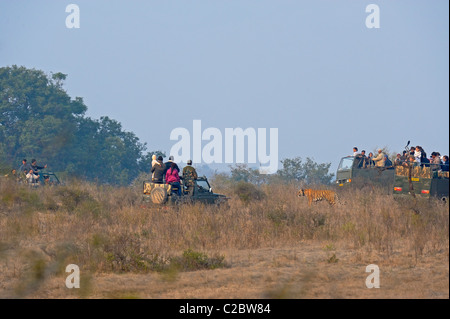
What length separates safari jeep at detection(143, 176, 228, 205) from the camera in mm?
18953

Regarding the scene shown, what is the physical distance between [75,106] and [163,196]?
32431 mm

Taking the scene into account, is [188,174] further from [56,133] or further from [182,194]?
[56,133]

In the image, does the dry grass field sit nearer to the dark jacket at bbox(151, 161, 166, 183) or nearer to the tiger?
the dark jacket at bbox(151, 161, 166, 183)

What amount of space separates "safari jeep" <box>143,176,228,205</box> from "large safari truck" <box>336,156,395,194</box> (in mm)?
7046

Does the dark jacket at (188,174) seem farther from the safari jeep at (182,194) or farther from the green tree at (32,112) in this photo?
the green tree at (32,112)

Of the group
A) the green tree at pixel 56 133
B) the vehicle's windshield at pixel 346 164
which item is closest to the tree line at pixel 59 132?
the green tree at pixel 56 133

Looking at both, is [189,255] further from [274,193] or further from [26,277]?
[274,193]

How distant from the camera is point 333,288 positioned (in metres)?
10.2

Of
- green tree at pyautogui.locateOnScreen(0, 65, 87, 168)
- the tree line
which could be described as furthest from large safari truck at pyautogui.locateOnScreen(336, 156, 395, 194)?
green tree at pyautogui.locateOnScreen(0, 65, 87, 168)

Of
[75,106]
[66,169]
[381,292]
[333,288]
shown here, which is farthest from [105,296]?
[75,106]

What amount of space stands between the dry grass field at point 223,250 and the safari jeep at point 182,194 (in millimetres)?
382

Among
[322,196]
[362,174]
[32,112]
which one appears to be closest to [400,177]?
[322,196]

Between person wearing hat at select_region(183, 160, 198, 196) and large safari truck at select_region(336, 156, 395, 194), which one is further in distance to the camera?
large safari truck at select_region(336, 156, 395, 194)
